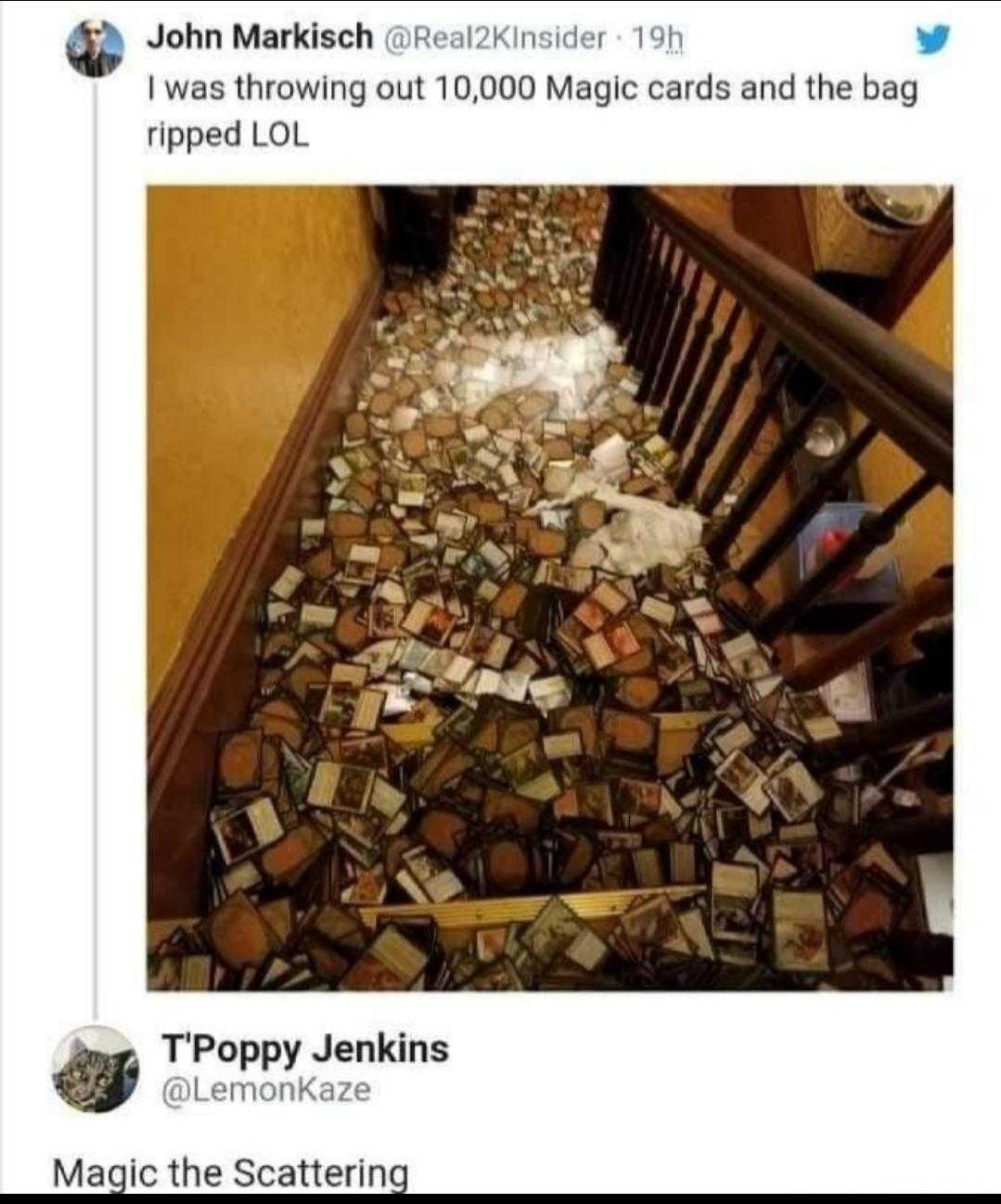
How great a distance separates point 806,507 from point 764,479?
14 cm

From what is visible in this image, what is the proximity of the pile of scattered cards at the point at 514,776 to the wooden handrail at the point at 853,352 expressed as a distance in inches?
21.3

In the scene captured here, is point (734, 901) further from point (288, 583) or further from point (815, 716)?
point (288, 583)

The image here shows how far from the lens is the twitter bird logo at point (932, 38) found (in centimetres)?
70

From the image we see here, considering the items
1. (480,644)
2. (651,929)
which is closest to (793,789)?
(651,929)

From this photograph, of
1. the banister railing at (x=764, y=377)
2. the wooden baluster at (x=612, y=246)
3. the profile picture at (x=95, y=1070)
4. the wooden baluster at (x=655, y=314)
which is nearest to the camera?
the profile picture at (x=95, y=1070)

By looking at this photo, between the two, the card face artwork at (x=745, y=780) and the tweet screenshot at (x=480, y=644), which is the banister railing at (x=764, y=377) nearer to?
the tweet screenshot at (x=480, y=644)

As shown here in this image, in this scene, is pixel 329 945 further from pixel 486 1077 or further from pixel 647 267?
pixel 647 267

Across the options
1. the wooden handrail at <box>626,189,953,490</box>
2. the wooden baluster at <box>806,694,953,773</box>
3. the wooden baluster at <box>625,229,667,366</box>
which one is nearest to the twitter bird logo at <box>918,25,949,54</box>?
the wooden handrail at <box>626,189,953,490</box>

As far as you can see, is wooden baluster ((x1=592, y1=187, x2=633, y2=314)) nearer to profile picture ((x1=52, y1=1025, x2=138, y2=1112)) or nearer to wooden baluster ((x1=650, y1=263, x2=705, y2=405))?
wooden baluster ((x1=650, y1=263, x2=705, y2=405))

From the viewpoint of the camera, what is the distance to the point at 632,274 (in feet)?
6.71

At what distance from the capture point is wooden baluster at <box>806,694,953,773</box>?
981mm

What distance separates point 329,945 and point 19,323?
32.0 inches

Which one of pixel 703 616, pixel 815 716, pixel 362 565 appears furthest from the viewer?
pixel 362 565

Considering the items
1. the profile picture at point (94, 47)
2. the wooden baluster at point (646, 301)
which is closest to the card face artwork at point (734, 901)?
the profile picture at point (94, 47)
